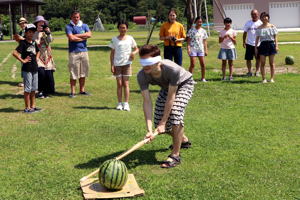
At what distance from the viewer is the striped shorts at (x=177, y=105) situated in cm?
528

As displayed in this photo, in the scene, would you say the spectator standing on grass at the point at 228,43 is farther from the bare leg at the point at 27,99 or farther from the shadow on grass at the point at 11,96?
the bare leg at the point at 27,99

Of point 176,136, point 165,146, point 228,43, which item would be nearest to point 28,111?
point 165,146

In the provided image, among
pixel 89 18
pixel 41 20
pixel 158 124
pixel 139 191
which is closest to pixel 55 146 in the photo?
pixel 158 124

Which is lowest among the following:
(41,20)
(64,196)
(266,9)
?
(64,196)

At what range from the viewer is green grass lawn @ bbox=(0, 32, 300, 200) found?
15.7ft

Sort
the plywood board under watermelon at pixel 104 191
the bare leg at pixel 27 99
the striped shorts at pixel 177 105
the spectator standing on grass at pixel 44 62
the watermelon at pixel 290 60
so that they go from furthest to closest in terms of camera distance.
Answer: the watermelon at pixel 290 60 → the spectator standing on grass at pixel 44 62 → the bare leg at pixel 27 99 → the striped shorts at pixel 177 105 → the plywood board under watermelon at pixel 104 191

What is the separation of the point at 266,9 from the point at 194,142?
5099 centimetres

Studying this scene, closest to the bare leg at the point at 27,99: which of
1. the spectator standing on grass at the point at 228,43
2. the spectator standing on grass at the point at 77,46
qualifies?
the spectator standing on grass at the point at 77,46

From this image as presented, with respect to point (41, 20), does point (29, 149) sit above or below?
below

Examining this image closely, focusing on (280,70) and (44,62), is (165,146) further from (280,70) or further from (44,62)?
(280,70)

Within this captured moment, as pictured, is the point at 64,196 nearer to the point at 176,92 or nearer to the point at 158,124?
the point at 158,124

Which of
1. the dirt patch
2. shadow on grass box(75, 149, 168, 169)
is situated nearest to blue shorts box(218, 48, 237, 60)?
the dirt patch

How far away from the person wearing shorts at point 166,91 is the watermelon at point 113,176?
57cm

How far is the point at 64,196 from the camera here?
4.62m
